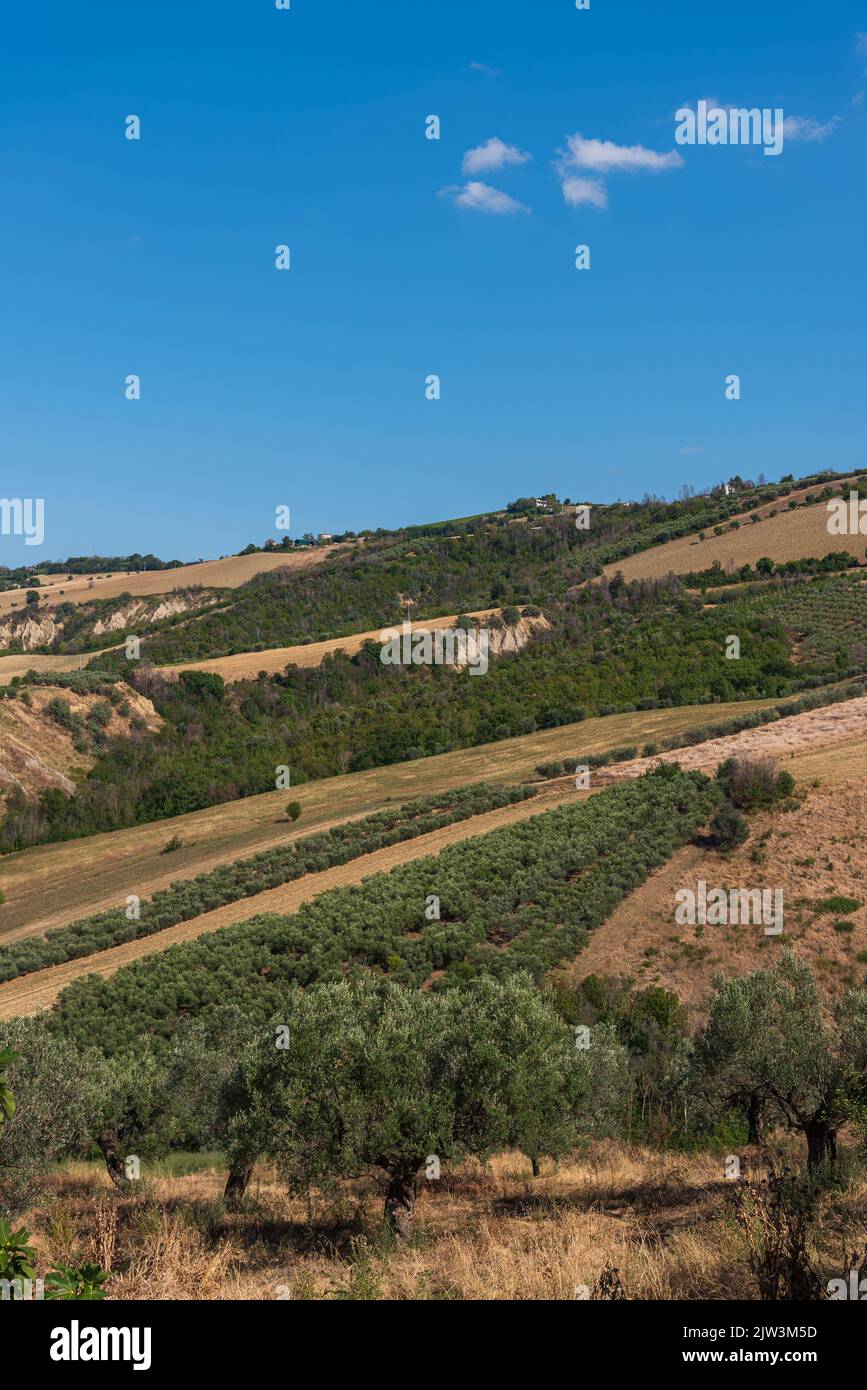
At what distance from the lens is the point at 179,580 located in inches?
6432

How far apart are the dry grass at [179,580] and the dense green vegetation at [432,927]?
115673 millimetres

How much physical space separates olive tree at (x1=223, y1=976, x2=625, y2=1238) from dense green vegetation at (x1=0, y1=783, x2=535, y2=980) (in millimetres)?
29705

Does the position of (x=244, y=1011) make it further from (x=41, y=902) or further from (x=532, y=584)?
(x=532, y=584)

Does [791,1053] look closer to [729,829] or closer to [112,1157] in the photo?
[112,1157]

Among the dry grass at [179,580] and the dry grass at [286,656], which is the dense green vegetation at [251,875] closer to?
the dry grass at [286,656]

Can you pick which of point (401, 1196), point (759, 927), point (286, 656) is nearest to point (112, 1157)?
point (401, 1196)

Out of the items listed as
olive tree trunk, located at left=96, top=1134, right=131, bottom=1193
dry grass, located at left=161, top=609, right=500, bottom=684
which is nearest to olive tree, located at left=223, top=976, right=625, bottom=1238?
olive tree trunk, located at left=96, top=1134, right=131, bottom=1193

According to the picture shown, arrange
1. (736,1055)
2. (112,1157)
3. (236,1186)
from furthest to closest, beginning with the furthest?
(112,1157)
(736,1055)
(236,1186)

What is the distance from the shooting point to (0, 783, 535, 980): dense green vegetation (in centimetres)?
4328

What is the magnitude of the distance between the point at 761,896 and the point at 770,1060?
23521mm

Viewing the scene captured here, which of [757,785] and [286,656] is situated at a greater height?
[286,656]

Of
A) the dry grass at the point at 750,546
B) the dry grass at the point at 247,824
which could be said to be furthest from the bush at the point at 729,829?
the dry grass at the point at 750,546

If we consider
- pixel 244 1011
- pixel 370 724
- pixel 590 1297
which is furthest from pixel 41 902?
pixel 590 1297

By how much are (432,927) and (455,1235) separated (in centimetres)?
2397
